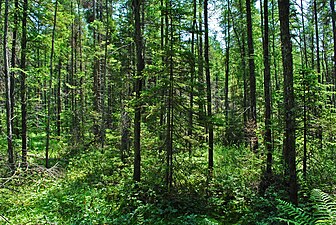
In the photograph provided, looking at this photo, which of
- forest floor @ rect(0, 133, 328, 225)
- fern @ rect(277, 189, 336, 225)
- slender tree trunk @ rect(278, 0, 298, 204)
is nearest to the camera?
fern @ rect(277, 189, 336, 225)

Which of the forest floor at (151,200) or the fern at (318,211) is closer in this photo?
the fern at (318,211)

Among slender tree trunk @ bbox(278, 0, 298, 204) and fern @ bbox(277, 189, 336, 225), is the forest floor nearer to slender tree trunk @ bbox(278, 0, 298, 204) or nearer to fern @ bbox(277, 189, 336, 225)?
slender tree trunk @ bbox(278, 0, 298, 204)

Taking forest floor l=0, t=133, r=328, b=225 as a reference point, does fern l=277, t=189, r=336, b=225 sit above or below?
above

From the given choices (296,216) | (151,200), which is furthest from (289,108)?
(151,200)

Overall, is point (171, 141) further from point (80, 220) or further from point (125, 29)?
point (125, 29)

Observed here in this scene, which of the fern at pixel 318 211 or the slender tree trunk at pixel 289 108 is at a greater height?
the slender tree trunk at pixel 289 108

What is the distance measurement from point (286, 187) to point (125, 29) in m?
11.4

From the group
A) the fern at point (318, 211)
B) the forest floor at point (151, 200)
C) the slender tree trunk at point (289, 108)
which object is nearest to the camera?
the fern at point (318, 211)

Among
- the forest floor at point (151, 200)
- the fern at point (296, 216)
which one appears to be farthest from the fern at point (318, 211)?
the forest floor at point (151, 200)

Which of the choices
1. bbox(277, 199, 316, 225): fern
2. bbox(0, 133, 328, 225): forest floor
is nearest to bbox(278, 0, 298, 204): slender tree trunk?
bbox(0, 133, 328, 225): forest floor

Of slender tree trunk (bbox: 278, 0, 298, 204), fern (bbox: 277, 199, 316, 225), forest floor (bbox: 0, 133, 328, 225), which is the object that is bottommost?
forest floor (bbox: 0, 133, 328, 225)

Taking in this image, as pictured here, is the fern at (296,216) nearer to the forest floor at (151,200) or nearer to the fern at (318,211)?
the fern at (318,211)

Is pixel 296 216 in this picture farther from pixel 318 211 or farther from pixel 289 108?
pixel 289 108

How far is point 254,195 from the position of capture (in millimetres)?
8305
